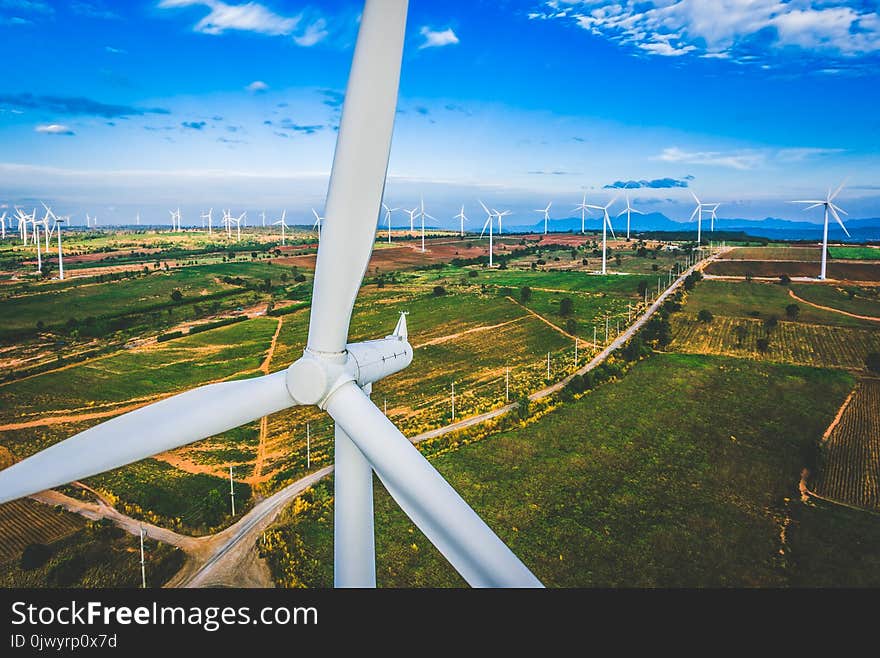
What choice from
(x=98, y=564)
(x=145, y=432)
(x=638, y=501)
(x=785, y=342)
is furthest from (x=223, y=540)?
(x=785, y=342)

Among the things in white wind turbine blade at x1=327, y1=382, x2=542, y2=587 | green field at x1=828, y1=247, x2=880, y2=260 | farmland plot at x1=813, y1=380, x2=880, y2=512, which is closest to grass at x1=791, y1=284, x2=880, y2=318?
farmland plot at x1=813, y1=380, x2=880, y2=512

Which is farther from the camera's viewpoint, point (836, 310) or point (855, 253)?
point (855, 253)

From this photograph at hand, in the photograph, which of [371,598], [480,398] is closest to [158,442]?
[371,598]

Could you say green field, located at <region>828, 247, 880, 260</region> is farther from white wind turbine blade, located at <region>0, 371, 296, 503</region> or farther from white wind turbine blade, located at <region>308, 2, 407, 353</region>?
white wind turbine blade, located at <region>0, 371, 296, 503</region>

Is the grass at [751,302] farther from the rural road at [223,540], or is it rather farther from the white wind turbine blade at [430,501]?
the white wind turbine blade at [430,501]

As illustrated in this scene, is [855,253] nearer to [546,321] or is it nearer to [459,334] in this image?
[546,321]

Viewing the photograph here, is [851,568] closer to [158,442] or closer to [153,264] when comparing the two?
[158,442]
